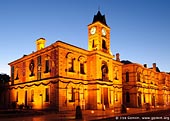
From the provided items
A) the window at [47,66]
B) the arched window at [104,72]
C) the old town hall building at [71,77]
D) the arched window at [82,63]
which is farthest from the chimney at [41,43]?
the arched window at [104,72]

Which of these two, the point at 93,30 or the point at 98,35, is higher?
the point at 93,30

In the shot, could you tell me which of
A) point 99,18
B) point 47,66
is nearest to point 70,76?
point 47,66

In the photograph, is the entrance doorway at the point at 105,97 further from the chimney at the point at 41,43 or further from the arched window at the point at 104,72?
the chimney at the point at 41,43

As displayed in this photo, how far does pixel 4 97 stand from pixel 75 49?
25253mm

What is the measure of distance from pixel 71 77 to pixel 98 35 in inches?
458

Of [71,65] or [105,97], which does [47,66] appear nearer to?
[71,65]

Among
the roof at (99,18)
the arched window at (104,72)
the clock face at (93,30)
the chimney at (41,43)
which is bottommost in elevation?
the arched window at (104,72)

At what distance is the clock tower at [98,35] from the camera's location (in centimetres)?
4222

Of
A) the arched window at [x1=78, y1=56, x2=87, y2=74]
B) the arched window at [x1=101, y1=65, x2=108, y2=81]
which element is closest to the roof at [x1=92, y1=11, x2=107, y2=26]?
the arched window at [x1=101, y1=65, x2=108, y2=81]

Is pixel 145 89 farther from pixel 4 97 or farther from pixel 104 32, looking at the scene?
pixel 4 97

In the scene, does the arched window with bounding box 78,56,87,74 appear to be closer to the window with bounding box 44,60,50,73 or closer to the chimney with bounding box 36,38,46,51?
the window with bounding box 44,60,50,73

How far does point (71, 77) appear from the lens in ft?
115

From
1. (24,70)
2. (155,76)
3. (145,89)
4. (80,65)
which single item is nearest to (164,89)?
(155,76)

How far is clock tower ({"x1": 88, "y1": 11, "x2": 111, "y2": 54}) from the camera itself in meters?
42.2
